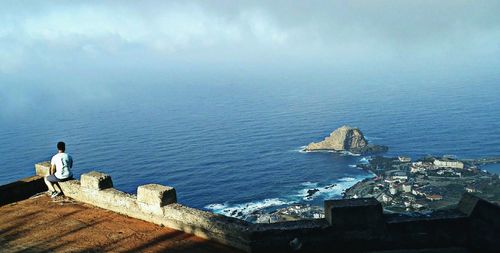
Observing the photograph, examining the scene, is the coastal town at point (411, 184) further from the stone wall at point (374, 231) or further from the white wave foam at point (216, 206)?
the stone wall at point (374, 231)

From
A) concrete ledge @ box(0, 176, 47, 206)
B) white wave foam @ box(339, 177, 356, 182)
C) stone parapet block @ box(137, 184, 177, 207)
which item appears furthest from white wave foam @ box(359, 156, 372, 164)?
stone parapet block @ box(137, 184, 177, 207)

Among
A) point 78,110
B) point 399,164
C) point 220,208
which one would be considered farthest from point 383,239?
point 78,110

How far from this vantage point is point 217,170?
84.8 metres

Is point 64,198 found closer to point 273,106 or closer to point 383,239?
point 383,239

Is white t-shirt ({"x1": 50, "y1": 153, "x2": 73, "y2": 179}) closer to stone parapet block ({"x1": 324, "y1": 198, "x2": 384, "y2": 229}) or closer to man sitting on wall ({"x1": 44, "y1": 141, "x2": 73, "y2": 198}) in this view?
man sitting on wall ({"x1": 44, "y1": 141, "x2": 73, "y2": 198})

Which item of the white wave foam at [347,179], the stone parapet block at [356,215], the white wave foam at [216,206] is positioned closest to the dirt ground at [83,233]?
the stone parapet block at [356,215]

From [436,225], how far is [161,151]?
3801 inches

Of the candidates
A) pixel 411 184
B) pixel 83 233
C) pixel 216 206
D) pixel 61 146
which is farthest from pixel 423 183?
pixel 83 233

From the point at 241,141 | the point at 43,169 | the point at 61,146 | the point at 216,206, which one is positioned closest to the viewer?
the point at 61,146

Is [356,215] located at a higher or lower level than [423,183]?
higher

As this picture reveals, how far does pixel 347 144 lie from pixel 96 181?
9893 centimetres

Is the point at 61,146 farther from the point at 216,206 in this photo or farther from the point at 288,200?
the point at 288,200

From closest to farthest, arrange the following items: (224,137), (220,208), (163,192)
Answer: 1. (163,192)
2. (220,208)
3. (224,137)

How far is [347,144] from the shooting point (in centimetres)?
10600
